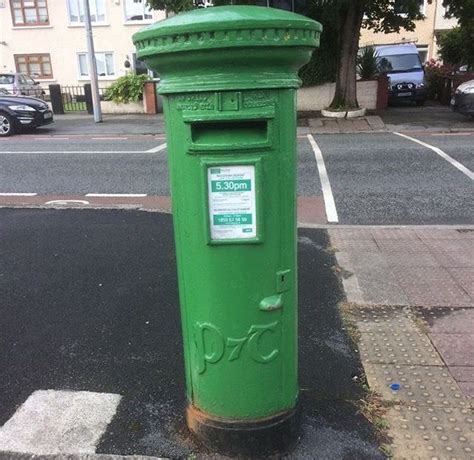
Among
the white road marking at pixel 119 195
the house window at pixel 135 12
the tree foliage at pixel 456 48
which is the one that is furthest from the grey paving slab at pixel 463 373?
the house window at pixel 135 12

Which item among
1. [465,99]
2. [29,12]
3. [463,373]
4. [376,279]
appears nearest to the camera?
[463,373]

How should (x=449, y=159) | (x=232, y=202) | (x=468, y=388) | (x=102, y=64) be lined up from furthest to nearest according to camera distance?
(x=102, y=64)
(x=449, y=159)
(x=468, y=388)
(x=232, y=202)

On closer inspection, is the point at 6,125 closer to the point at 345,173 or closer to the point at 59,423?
the point at 345,173

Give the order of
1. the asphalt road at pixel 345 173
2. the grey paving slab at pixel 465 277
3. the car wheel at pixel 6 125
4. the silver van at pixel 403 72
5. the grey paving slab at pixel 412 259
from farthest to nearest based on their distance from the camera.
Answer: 1. the silver van at pixel 403 72
2. the car wheel at pixel 6 125
3. the asphalt road at pixel 345 173
4. the grey paving slab at pixel 412 259
5. the grey paving slab at pixel 465 277

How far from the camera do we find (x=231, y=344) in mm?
2242

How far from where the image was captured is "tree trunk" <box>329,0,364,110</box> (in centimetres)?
1574

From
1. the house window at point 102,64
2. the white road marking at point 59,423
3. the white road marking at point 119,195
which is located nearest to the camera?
the white road marking at point 59,423

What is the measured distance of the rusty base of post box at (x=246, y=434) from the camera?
2.37m

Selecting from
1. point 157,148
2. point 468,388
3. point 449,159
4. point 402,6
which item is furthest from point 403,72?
point 468,388

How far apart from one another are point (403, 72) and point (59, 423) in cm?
2060

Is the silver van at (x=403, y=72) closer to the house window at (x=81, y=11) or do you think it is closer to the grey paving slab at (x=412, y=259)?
the house window at (x=81, y=11)

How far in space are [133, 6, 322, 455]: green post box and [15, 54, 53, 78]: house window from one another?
32.6 metres

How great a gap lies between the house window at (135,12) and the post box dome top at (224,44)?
30.1 m

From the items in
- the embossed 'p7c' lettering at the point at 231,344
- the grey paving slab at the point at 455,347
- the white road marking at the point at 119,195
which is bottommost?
the white road marking at the point at 119,195
